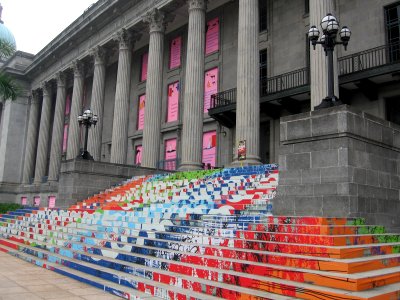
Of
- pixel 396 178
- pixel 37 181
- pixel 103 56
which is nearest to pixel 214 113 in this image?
pixel 103 56

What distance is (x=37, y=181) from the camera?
138 ft

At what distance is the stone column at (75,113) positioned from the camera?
3544cm

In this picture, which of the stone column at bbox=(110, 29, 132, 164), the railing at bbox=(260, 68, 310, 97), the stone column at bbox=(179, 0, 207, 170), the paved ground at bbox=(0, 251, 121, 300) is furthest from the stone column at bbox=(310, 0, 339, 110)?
the stone column at bbox=(110, 29, 132, 164)

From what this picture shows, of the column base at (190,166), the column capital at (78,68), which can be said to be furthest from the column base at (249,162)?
the column capital at (78,68)

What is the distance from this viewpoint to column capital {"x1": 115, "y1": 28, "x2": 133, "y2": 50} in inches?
1201

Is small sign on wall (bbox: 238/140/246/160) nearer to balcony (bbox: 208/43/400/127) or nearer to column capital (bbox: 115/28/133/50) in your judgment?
balcony (bbox: 208/43/400/127)

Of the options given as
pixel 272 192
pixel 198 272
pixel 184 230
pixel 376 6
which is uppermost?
pixel 376 6

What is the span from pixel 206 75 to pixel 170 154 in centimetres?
679

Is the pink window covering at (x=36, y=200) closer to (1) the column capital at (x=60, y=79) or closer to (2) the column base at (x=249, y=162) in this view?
(1) the column capital at (x=60, y=79)

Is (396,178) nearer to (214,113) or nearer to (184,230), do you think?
(184,230)

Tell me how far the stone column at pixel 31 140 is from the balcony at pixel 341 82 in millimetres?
28604

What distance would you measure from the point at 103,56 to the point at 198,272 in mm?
→ 29711

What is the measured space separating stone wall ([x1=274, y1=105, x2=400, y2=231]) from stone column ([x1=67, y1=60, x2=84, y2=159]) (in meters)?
27.8

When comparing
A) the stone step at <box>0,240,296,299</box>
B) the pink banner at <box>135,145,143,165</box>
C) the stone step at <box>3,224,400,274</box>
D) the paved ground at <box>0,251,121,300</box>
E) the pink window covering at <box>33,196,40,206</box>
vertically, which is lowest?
the paved ground at <box>0,251,121,300</box>
